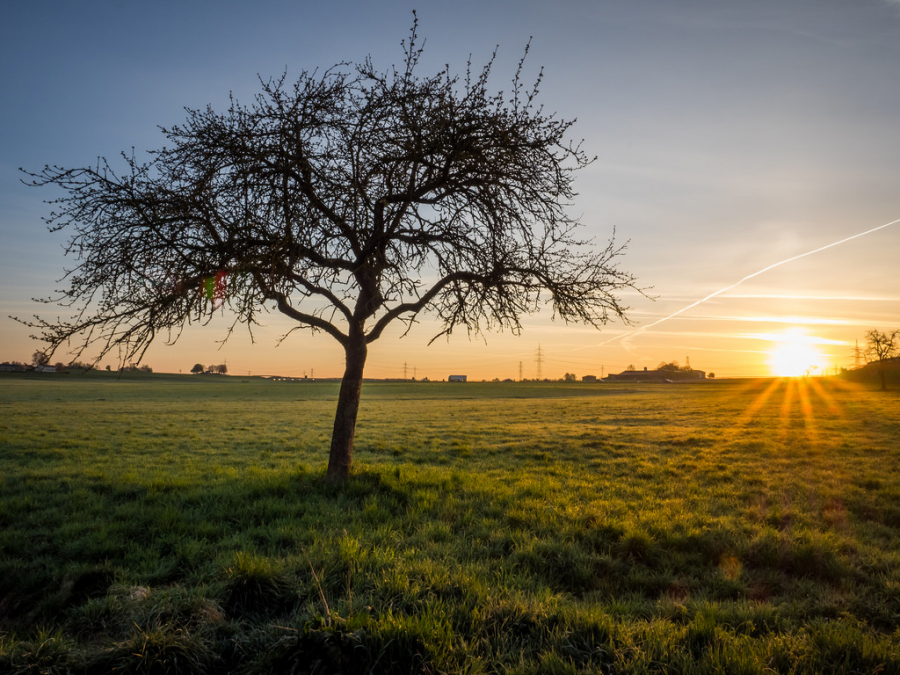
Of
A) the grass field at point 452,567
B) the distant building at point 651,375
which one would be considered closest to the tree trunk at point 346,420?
the grass field at point 452,567

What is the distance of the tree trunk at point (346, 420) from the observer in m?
9.41

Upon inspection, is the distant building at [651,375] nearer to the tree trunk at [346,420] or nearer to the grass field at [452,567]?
the grass field at [452,567]

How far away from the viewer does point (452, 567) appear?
17.1 feet

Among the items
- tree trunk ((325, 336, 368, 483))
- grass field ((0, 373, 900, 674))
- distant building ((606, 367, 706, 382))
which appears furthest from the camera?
distant building ((606, 367, 706, 382))

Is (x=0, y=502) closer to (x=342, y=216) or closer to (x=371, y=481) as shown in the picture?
(x=371, y=481)

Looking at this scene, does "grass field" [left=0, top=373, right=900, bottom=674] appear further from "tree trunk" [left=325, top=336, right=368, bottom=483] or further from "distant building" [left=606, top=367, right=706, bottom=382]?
"distant building" [left=606, top=367, right=706, bottom=382]

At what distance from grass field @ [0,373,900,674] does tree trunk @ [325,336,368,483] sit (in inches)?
20.8

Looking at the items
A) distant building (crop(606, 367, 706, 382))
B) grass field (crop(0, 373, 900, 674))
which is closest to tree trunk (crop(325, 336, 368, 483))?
grass field (crop(0, 373, 900, 674))

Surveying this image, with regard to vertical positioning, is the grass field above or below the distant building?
below

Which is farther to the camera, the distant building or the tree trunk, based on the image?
the distant building

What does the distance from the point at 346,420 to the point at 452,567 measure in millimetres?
4799

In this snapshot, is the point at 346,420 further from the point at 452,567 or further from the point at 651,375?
the point at 651,375

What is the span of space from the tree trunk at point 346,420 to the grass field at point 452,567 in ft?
1.74

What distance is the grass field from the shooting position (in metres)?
3.45
